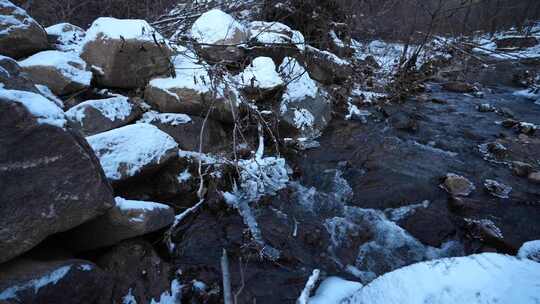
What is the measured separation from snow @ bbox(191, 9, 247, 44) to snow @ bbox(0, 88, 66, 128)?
281cm

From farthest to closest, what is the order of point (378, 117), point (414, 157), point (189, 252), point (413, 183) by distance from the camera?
point (378, 117) < point (414, 157) < point (413, 183) < point (189, 252)

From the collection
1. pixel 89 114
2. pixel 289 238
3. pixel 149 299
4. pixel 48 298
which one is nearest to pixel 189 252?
pixel 149 299

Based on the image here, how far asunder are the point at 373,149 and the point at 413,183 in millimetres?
942

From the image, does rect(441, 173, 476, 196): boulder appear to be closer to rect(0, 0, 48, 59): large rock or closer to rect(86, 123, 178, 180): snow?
rect(86, 123, 178, 180): snow

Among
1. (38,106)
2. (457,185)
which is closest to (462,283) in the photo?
(38,106)

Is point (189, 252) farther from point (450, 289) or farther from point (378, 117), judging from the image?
point (378, 117)

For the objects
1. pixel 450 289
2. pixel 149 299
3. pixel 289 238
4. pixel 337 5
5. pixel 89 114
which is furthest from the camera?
pixel 337 5

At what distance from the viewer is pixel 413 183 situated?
3.71m

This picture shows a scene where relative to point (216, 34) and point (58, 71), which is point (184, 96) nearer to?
point (216, 34)

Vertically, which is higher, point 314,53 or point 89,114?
point 314,53

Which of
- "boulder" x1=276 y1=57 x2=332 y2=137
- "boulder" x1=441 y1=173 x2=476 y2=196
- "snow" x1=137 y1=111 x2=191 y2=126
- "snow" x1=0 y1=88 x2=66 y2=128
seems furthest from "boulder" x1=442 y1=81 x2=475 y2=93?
"snow" x1=0 y1=88 x2=66 y2=128

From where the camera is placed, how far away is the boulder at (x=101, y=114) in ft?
10.1

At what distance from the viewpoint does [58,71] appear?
11.0ft

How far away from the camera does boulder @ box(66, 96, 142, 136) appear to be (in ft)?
10.1
